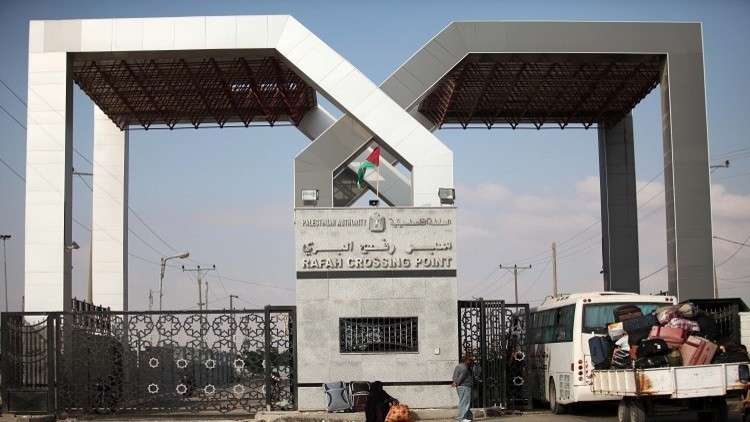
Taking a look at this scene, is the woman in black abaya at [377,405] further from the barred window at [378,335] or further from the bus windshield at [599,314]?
the bus windshield at [599,314]

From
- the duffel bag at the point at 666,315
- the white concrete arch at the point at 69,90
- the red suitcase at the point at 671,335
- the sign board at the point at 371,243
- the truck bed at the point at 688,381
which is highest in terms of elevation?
the white concrete arch at the point at 69,90

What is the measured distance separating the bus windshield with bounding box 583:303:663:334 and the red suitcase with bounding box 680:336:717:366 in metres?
4.28

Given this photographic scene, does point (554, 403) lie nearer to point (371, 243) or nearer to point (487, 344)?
point (487, 344)

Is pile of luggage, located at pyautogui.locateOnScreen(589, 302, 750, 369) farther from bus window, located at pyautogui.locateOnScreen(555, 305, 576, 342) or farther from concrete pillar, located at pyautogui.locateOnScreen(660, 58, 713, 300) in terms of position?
concrete pillar, located at pyautogui.locateOnScreen(660, 58, 713, 300)

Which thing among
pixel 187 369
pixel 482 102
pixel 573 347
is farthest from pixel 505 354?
pixel 482 102

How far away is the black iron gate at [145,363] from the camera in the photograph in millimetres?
22438

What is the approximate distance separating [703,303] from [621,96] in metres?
10.1

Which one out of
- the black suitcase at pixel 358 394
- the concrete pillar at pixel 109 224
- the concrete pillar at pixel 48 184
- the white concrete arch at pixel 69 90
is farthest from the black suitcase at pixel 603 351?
the concrete pillar at pixel 109 224

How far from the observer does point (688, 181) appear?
2636 centimetres

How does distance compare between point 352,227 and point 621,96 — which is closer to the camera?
point 352,227

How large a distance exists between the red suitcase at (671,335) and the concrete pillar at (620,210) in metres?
17.6

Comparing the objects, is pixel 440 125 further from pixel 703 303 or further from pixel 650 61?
pixel 703 303

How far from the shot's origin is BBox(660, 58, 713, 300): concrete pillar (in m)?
26.1

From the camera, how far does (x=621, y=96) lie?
32.4 metres
